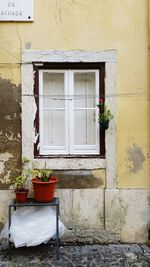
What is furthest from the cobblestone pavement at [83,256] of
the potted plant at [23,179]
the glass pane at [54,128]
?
the glass pane at [54,128]

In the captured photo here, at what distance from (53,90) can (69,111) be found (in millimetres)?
405

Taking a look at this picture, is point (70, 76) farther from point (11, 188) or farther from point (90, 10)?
point (11, 188)

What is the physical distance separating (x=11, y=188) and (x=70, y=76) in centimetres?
185

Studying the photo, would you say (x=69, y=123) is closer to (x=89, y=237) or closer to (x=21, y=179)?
(x=21, y=179)

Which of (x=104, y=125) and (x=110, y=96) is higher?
(x=110, y=96)

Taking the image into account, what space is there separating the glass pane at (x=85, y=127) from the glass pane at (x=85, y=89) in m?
0.12

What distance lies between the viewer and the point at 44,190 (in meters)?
4.23

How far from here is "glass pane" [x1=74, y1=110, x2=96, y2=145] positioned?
481 cm

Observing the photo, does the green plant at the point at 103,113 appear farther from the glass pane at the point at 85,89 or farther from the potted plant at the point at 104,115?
the glass pane at the point at 85,89

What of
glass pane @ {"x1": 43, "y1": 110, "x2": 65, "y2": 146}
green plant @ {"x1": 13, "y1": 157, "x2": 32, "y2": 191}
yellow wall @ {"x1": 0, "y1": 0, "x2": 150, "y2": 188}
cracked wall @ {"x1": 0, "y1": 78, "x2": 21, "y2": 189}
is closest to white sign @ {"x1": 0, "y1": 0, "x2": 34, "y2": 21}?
yellow wall @ {"x1": 0, "y1": 0, "x2": 150, "y2": 188}

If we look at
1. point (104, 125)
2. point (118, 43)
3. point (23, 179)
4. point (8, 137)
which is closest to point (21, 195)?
point (23, 179)

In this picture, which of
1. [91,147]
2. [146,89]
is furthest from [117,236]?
[146,89]

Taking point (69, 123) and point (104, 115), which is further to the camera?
point (69, 123)

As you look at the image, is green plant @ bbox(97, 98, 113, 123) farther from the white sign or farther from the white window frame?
the white sign
